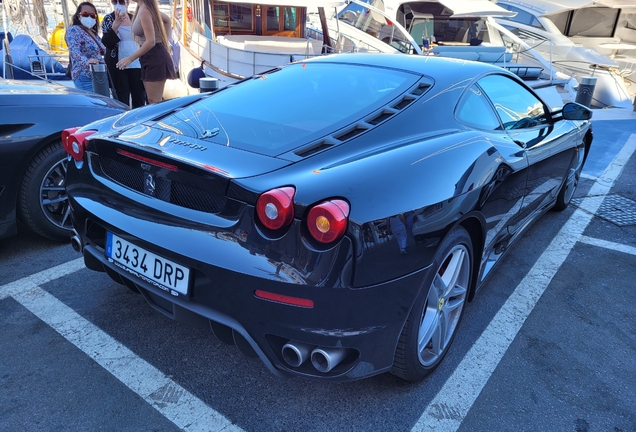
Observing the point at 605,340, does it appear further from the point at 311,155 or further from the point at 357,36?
the point at 357,36

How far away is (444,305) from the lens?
90.4 inches

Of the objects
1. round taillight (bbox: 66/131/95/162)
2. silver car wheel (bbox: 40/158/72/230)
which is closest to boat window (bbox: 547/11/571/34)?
silver car wheel (bbox: 40/158/72/230)

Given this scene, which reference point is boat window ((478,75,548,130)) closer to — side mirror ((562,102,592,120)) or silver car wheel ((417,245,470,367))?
side mirror ((562,102,592,120))

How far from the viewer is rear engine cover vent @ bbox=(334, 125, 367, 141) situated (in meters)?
2.15

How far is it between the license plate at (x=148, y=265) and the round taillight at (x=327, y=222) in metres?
0.53

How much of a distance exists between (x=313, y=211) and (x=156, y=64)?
416 centimetres

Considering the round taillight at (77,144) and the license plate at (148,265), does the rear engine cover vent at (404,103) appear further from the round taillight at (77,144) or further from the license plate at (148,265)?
the round taillight at (77,144)

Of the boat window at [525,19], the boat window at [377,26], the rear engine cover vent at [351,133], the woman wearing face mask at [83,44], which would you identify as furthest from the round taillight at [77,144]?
the boat window at [525,19]

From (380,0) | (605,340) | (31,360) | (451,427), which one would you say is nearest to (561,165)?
(605,340)

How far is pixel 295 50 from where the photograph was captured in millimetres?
9477

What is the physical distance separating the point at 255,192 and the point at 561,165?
2.78m

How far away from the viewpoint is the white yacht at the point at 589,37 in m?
13.9

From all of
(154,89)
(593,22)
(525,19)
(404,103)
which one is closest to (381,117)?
(404,103)

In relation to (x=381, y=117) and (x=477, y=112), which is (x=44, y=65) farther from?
(x=477, y=112)
